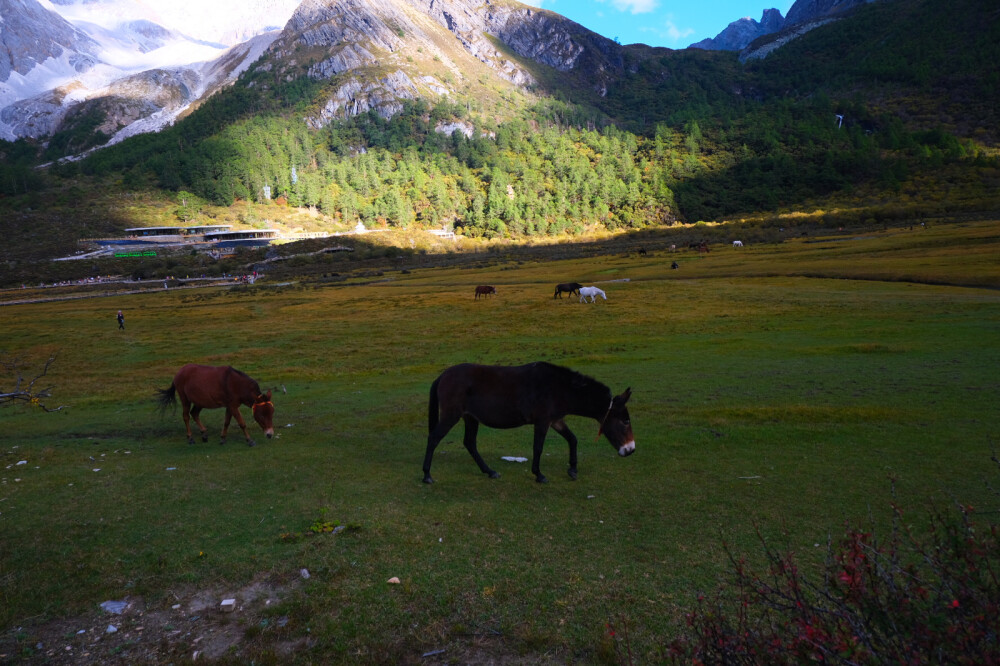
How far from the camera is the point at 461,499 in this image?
9680mm

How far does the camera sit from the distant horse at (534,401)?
402 inches

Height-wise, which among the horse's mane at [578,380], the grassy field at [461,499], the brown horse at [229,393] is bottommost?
the grassy field at [461,499]

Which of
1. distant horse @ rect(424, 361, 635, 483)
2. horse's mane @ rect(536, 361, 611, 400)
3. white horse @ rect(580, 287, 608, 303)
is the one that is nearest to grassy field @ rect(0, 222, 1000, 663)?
distant horse @ rect(424, 361, 635, 483)

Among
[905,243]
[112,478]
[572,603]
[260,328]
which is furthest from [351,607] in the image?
[905,243]

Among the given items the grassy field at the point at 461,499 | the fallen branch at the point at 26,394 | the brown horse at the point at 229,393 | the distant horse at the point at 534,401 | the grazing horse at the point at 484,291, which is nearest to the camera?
the grassy field at the point at 461,499

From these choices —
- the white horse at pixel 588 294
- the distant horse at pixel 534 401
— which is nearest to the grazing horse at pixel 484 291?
the white horse at pixel 588 294

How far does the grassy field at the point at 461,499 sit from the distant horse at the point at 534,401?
99 cm

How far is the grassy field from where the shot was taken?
20.3 ft

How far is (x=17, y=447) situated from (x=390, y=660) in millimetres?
15171

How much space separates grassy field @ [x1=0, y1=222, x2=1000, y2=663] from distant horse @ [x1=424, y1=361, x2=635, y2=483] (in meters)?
0.99

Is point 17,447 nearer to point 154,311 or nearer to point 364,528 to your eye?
point 364,528

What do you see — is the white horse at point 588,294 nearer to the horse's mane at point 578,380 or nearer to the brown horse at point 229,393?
the brown horse at point 229,393

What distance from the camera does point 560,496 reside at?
9.68 m

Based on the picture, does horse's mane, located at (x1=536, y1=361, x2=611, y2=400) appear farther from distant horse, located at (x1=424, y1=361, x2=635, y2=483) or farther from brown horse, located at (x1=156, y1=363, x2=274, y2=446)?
brown horse, located at (x1=156, y1=363, x2=274, y2=446)
